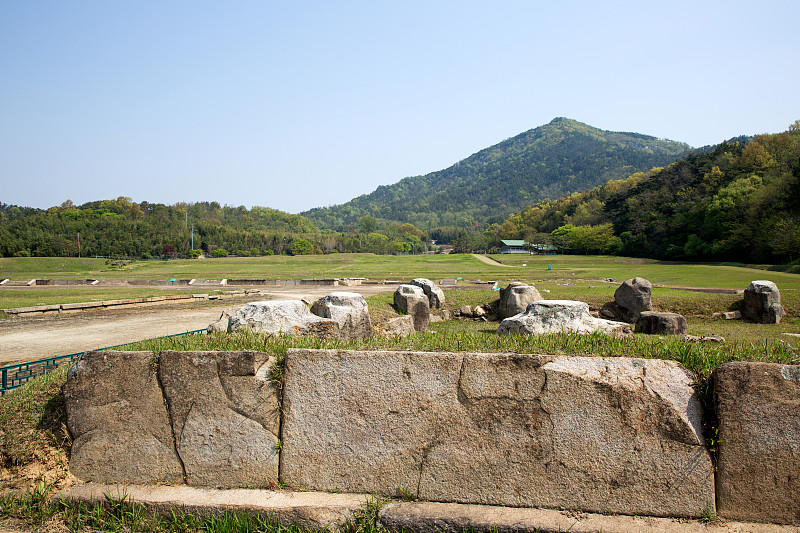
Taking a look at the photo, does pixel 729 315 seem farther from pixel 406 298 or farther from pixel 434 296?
pixel 406 298

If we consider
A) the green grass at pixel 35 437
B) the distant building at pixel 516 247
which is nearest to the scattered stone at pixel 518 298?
the green grass at pixel 35 437

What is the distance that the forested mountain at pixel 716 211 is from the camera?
48.8 meters

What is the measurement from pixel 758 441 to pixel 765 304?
15283 mm

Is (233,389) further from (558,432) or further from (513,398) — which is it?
(558,432)

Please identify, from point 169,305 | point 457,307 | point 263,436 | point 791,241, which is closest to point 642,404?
point 263,436

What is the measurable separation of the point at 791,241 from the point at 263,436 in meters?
50.5

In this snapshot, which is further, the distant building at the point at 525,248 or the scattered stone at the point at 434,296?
the distant building at the point at 525,248

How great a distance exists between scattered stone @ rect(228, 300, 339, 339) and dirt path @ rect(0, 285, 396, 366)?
773 cm

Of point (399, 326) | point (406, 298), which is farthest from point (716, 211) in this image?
point (399, 326)

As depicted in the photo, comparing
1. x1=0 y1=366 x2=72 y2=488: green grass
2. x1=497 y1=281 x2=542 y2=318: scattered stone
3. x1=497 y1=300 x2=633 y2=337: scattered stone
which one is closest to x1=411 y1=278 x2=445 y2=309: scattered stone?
x1=497 y1=281 x2=542 y2=318: scattered stone

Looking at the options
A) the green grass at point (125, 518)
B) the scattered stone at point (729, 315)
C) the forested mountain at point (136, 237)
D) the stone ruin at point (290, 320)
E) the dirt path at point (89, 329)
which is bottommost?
the scattered stone at point (729, 315)

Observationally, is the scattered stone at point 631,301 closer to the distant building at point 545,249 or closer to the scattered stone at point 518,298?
the scattered stone at point 518,298

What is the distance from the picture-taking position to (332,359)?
12.4ft

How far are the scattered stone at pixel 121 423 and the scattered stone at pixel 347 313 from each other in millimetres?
5066
